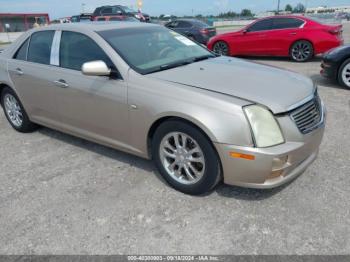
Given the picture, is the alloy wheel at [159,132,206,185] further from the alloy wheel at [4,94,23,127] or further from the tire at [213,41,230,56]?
the tire at [213,41,230,56]

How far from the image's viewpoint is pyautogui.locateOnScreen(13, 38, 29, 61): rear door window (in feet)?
15.0

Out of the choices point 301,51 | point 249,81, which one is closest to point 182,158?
point 249,81

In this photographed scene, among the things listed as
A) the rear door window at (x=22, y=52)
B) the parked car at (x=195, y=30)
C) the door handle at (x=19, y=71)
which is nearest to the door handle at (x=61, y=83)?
the door handle at (x=19, y=71)

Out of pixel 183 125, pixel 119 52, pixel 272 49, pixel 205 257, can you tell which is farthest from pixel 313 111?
pixel 272 49

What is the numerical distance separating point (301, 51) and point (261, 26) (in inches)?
61.8

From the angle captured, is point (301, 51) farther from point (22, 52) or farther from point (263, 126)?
point (263, 126)

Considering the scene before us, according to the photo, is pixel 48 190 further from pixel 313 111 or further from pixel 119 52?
pixel 313 111

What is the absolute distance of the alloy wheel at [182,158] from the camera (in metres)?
3.04

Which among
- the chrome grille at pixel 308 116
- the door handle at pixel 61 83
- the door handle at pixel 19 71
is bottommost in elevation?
the chrome grille at pixel 308 116

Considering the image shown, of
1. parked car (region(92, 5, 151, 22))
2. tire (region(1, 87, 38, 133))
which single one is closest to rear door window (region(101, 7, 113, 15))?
parked car (region(92, 5, 151, 22))

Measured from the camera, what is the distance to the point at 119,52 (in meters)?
3.47

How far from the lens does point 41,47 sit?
4348mm

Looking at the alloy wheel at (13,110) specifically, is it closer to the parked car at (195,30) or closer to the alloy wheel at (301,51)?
the alloy wheel at (301,51)

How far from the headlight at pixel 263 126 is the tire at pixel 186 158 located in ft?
1.34
